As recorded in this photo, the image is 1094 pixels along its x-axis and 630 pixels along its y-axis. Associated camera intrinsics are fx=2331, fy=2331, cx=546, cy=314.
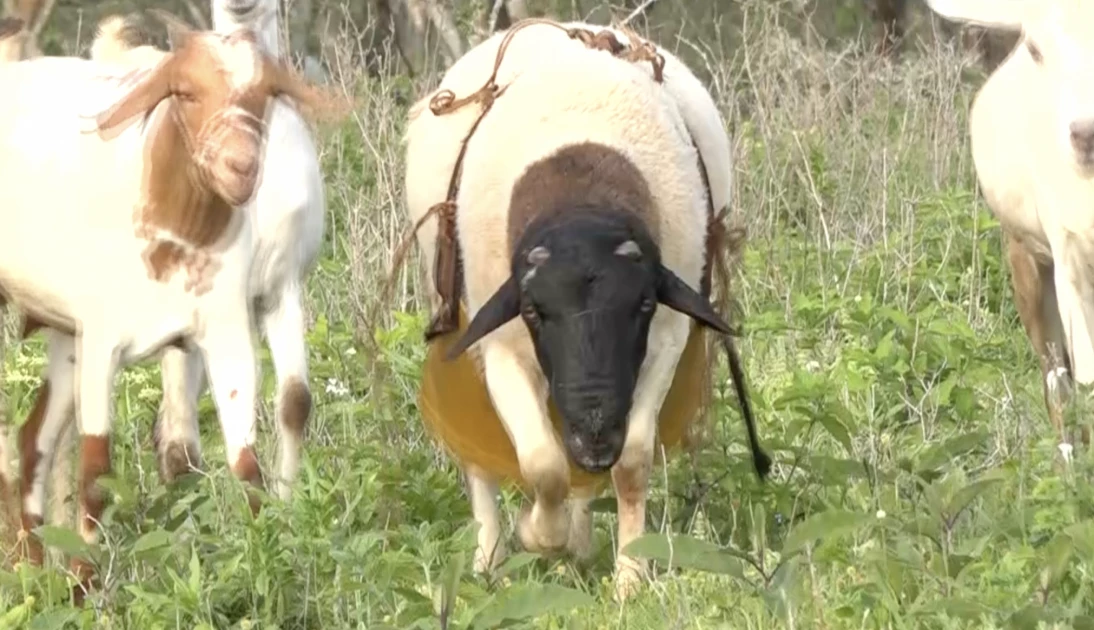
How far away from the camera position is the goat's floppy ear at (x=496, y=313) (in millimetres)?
5781

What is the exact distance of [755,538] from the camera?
4879 millimetres

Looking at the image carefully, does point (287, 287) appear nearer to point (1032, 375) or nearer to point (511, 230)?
point (511, 230)

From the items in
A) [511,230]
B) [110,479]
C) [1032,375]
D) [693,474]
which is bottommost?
[1032,375]

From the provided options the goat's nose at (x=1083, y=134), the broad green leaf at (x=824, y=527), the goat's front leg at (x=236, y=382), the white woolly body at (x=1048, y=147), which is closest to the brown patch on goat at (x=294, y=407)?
the goat's front leg at (x=236, y=382)

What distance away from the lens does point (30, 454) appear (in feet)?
21.1

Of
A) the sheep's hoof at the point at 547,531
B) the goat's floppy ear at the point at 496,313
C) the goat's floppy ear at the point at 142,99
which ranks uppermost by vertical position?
the goat's floppy ear at the point at 142,99

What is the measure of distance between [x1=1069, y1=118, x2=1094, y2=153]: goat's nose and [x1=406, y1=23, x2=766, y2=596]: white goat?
121cm

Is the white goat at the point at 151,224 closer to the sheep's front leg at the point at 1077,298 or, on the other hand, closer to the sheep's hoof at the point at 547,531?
the sheep's hoof at the point at 547,531

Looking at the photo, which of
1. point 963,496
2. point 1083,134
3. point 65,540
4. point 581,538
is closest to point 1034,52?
point 1083,134

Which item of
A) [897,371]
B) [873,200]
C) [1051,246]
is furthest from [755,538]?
[873,200]

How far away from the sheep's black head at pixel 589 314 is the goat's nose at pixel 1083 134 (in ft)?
5.42

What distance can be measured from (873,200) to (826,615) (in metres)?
5.27

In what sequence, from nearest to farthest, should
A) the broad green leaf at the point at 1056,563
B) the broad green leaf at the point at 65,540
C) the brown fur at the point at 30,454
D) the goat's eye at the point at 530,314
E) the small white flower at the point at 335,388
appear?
1. the broad green leaf at the point at 1056,563
2. the broad green leaf at the point at 65,540
3. the goat's eye at the point at 530,314
4. the brown fur at the point at 30,454
5. the small white flower at the point at 335,388

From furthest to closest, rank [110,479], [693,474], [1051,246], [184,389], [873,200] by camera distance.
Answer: [873,200], [1051,246], [184,389], [693,474], [110,479]
